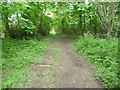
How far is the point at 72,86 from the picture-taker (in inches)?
97.3

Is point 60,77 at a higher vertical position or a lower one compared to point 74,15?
lower

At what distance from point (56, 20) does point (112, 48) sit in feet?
28.8

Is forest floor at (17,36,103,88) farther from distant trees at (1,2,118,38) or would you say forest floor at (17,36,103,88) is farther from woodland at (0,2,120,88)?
distant trees at (1,2,118,38)

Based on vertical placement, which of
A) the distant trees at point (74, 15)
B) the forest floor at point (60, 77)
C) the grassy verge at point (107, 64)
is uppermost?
the distant trees at point (74, 15)

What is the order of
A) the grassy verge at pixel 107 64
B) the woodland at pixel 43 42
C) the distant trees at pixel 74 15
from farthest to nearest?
the distant trees at pixel 74 15, the woodland at pixel 43 42, the grassy verge at pixel 107 64

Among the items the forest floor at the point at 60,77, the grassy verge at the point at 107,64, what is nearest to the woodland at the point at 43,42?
the grassy verge at the point at 107,64

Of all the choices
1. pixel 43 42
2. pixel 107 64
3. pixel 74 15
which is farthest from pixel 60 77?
pixel 74 15

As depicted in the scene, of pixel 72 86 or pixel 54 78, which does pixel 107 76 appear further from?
pixel 54 78

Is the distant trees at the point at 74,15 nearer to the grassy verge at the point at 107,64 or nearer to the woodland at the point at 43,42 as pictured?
the woodland at the point at 43,42

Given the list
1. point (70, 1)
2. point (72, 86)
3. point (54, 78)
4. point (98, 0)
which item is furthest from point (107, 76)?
point (70, 1)

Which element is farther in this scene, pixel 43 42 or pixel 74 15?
pixel 74 15

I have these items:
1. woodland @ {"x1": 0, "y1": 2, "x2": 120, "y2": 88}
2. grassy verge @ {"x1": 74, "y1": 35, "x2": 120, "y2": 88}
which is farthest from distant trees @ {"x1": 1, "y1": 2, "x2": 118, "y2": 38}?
grassy verge @ {"x1": 74, "y1": 35, "x2": 120, "y2": 88}

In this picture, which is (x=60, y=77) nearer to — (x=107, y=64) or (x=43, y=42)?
(x=107, y=64)

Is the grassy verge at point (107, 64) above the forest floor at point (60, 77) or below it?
above
